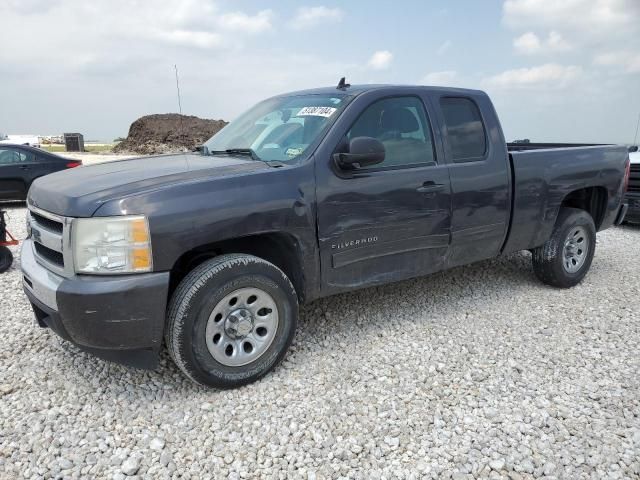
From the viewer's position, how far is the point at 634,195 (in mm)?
8055

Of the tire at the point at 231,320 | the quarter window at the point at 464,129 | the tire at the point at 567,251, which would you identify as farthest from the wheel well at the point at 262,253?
the tire at the point at 567,251

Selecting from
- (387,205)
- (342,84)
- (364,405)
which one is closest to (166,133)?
(342,84)

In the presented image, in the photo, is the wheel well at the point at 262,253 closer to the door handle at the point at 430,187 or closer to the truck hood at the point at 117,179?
the truck hood at the point at 117,179

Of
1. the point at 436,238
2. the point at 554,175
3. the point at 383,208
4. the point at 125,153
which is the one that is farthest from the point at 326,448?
the point at 125,153

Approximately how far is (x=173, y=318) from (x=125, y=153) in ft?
103

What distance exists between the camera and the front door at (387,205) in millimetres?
3293

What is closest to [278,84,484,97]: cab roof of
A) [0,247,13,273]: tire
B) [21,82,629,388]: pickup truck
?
[21,82,629,388]: pickup truck

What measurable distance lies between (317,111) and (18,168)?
932 cm

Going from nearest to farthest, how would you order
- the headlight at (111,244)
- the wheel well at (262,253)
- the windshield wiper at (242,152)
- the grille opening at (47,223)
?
the headlight at (111,244)
the grille opening at (47,223)
the wheel well at (262,253)
the windshield wiper at (242,152)

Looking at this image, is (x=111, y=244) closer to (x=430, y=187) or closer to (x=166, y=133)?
(x=430, y=187)

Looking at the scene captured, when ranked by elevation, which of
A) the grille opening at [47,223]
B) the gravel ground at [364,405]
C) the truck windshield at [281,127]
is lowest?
the gravel ground at [364,405]

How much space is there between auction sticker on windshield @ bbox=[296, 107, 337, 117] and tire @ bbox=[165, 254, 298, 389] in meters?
1.21

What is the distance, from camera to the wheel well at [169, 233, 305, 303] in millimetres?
3094

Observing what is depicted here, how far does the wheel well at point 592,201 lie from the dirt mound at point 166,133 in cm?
2654
